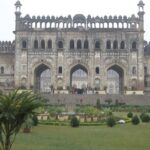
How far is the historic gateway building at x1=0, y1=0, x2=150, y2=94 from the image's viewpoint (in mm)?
45969

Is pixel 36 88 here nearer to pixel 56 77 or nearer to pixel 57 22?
pixel 56 77

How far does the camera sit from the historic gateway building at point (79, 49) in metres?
46.0

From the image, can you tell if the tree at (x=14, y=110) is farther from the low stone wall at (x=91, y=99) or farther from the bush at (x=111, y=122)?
the low stone wall at (x=91, y=99)

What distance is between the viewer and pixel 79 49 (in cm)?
4656

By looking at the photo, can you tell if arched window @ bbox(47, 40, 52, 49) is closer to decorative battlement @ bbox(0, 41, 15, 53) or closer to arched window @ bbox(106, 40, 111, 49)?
decorative battlement @ bbox(0, 41, 15, 53)

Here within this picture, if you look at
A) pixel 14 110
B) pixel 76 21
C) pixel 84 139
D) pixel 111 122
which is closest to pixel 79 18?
pixel 76 21

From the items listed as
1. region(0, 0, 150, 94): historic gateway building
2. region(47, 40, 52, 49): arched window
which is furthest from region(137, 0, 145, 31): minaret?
region(47, 40, 52, 49): arched window

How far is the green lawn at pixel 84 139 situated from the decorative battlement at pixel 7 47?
95.2 feet

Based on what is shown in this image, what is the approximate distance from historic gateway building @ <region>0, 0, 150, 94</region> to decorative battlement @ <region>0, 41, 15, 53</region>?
288 centimetres

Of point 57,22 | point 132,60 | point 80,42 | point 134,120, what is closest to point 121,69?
point 132,60

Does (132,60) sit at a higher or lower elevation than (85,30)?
lower

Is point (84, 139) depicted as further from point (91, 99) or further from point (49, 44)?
point (49, 44)

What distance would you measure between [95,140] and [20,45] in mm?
30883

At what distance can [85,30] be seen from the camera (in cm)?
4672
